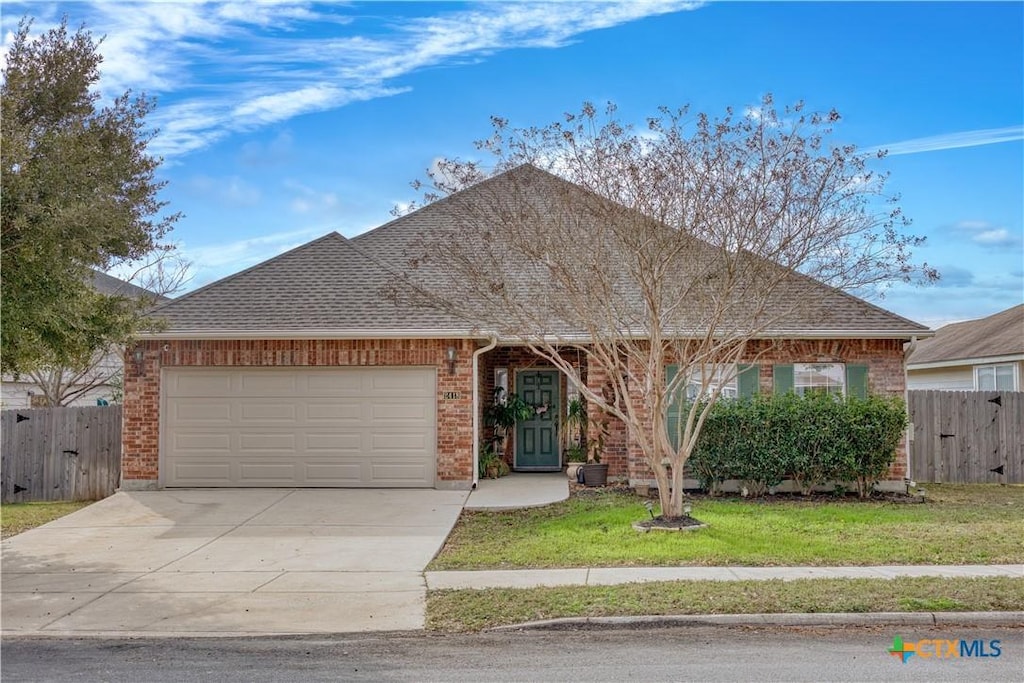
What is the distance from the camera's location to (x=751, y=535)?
10.6m

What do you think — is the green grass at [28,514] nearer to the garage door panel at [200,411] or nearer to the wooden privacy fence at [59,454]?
the wooden privacy fence at [59,454]

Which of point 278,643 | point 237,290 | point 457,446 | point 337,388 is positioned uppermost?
point 237,290

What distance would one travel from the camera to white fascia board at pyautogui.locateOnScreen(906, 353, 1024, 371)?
65.8 ft

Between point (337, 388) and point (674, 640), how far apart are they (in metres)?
9.39

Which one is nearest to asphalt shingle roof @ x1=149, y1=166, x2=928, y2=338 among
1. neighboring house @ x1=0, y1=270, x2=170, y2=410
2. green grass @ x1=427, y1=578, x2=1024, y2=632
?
green grass @ x1=427, y1=578, x2=1024, y2=632

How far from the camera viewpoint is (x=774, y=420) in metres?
14.0

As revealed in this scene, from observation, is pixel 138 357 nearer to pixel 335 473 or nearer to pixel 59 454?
pixel 59 454

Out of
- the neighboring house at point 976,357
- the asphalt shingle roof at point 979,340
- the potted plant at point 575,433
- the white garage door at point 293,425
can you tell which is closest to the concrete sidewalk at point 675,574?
the white garage door at point 293,425

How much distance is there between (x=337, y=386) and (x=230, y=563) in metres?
5.36

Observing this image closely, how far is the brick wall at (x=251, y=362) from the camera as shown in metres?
14.8

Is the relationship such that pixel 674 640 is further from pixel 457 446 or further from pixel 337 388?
pixel 337 388

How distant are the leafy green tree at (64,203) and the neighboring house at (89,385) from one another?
921cm

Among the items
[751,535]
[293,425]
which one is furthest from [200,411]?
[751,535]

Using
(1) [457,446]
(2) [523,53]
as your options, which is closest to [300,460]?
(1) [457,446]
